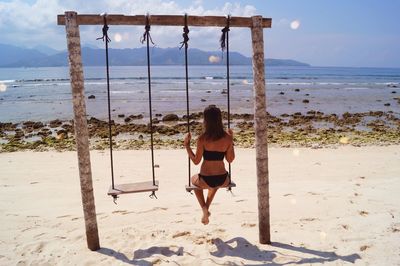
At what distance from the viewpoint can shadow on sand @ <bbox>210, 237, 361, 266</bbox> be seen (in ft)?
15.1

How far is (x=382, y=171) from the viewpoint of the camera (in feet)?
29.4

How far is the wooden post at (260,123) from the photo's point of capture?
4820 mm

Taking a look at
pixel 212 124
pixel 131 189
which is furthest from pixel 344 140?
pixel 131 189

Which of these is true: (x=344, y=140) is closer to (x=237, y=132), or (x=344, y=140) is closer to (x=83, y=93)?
(x=237, y=132)

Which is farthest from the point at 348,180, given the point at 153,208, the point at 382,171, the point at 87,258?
the point at 87,258

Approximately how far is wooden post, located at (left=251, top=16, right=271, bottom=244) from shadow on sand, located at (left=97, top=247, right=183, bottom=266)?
A: 123 cm

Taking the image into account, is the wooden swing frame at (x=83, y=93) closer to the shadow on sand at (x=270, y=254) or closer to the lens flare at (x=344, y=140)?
Result: the shadow on sand at (x=270, y=254)

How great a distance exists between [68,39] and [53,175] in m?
5.60

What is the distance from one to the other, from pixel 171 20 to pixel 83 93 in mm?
1494

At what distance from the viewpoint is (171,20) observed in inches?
190

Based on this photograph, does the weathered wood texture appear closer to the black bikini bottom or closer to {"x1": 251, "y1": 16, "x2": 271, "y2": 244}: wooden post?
{"x1": 251, "y1": 16, "x2": 271, "y2": 244}: wooden post

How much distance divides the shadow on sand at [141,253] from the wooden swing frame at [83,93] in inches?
9.1

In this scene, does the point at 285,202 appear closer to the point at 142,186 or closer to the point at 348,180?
the point at 348,180

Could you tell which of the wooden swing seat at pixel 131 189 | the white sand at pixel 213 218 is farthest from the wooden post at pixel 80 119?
the white sand at pixel 213 218
